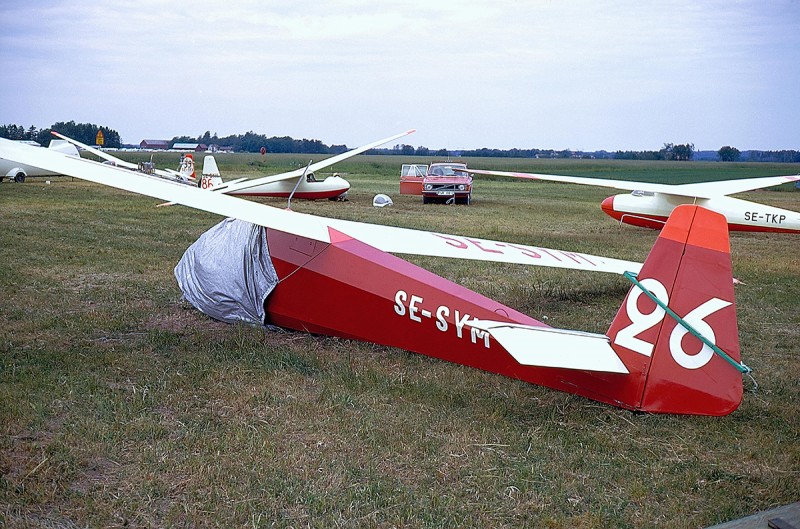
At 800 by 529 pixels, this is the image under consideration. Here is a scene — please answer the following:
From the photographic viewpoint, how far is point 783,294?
10094 mm

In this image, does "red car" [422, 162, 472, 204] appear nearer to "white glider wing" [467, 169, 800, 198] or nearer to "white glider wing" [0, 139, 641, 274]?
"white glider wing" [467, 169, 800, 198]

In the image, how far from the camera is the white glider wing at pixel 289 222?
643cm

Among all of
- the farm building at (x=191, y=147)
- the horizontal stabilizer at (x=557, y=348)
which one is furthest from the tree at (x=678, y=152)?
the horizontal stabilizer at (x=557, y=348)

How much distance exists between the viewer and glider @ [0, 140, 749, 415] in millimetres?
4465

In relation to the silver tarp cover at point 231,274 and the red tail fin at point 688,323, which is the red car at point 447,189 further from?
the red tail fin at point 688,323

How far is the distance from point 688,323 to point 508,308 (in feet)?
5.16

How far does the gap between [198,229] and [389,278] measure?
10132mm

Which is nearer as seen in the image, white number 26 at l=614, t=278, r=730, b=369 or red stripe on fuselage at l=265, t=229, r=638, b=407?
white number 26 at l=614, t=278, r=730, b=369

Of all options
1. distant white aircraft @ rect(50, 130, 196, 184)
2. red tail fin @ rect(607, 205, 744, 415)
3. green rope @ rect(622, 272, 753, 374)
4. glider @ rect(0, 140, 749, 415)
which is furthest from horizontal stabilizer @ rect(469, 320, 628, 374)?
distant white aircraft @ rect(50, 130, 196, 184)

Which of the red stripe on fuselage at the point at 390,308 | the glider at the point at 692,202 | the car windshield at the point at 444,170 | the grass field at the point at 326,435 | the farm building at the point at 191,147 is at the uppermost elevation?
the farm building at the point at 191,147

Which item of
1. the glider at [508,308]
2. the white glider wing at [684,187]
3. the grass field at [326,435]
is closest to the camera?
the grass field at [326,435]

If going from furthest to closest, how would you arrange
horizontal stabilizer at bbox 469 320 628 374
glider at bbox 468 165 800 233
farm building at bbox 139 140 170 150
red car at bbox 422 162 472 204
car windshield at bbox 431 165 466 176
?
1. farm building at bbox 139 140 170 150
2. car windshield at bbox 431 165 466 176
3. red car at bbox 422 162 472 204
4. glider at bbox 468 165 800 233
5. horizontal stabilizer at bbox 469 320 628 374

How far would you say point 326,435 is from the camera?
4871mm

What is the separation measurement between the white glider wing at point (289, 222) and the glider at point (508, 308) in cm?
2
